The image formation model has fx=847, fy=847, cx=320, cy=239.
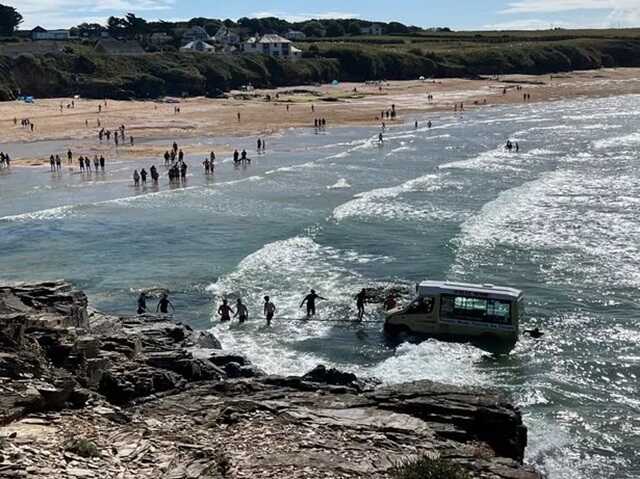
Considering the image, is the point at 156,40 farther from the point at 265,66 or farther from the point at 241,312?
the point at 241,312

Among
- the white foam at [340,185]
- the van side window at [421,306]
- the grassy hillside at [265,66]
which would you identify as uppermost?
the grassy hillside at [265,66]

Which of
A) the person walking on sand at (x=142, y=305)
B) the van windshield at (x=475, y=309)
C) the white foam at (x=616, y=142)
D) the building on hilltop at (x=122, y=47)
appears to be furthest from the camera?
the building on hilltop at (x=122, y=47)

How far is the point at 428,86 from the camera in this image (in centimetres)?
14600

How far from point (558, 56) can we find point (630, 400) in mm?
174146

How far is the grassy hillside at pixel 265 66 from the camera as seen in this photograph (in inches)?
4579

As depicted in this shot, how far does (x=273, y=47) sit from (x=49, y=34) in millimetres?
55948

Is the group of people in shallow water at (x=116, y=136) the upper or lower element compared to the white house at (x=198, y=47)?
lower

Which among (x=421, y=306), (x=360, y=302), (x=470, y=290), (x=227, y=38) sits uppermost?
(x=227, y=38)

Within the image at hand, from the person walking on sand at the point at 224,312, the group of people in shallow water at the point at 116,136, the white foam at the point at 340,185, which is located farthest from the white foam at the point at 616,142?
the person walking on sand at the point at 224,312

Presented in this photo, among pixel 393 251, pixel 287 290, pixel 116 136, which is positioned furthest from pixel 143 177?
pixel 287 290

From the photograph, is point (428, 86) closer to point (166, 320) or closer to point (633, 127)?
point (633, 127)

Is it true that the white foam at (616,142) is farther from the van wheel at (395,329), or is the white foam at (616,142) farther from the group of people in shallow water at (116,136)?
the van wheel at (395,329)

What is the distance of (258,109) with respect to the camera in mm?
106500

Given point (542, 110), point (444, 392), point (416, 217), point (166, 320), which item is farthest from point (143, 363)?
point (542, 110)
